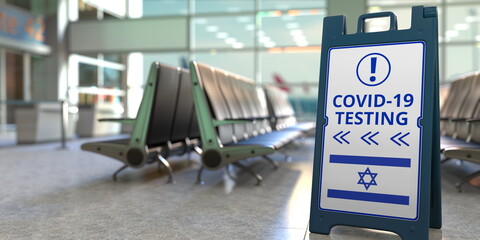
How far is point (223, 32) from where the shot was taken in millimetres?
10445

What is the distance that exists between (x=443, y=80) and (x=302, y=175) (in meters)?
6.92

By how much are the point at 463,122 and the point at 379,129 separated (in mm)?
2684

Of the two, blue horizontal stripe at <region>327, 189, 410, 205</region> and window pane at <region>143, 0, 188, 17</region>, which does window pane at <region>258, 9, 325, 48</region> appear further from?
blue horizontal stripe at <region>327, 189, 410, 205</region>

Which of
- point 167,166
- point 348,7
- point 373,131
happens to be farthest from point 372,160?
point 348,7

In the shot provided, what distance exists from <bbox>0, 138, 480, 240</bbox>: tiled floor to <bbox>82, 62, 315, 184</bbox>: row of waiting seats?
239 mm

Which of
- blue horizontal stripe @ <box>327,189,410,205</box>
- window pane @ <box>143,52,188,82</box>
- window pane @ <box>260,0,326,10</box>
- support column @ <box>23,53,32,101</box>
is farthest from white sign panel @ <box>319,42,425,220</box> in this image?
support column @ <box>23,53,32,101</box>

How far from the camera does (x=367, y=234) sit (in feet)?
6.01

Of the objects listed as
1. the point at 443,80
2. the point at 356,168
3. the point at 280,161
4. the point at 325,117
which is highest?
the point at 443,80

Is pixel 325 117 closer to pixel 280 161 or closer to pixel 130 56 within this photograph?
pixel 280 161

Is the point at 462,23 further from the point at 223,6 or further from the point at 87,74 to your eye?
the point at 87,74

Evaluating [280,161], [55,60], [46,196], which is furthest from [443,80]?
[55,60]

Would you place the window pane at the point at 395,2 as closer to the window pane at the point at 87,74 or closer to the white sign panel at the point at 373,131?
the window pane at the point at 87,74

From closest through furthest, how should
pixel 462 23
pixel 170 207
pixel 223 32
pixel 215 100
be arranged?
1. pixel 170 207
2. pixel 215 100
3. pixel 462 23
4. pixel 223 32

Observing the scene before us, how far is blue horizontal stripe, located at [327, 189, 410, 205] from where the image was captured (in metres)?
1.69
